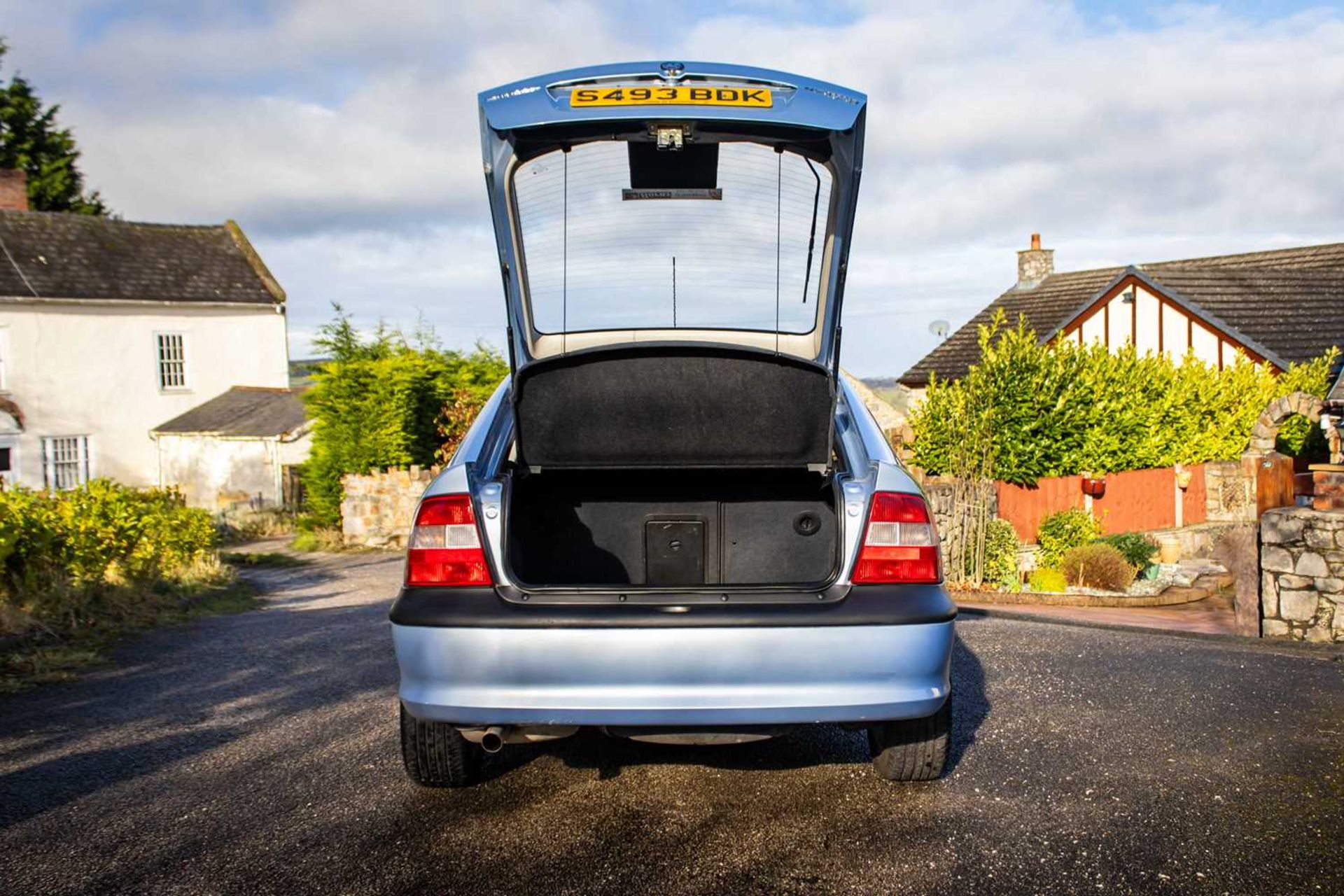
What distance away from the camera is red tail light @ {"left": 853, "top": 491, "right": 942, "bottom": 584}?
3650 millimetres

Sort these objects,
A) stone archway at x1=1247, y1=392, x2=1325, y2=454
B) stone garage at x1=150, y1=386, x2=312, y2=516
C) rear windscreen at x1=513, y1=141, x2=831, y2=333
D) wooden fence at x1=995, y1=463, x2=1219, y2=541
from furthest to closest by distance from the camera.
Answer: stone garage at x1=150, y1=386, x2=312, y2=516 → wooden fence at x1=995, y1=463, x2=1219, y2=541 → stone archway at x1=1247, y1=392, x2=1325, y2=454 → rear windscreen at x1=513, y1=141, x2=831, y2=333

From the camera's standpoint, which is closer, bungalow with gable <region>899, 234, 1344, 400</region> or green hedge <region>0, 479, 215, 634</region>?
green hedge <region>0, 479, 215, 634</region>

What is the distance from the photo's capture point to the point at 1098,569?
14.2m

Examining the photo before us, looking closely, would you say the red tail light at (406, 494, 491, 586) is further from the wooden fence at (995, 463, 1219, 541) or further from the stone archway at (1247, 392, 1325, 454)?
the stone archway at (1247, 392, 1325, 454)

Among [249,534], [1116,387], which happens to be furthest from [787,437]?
[249,534]

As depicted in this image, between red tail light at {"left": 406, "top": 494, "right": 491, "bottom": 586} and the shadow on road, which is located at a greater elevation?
red tail light at {"left": 406, "top": 494, "right": 491, "bottom": 586}

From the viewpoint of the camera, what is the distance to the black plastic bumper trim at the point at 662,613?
11.3 ft

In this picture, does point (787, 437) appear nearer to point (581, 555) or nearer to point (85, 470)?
point (581, 555)

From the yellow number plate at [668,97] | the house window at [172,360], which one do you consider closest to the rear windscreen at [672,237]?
the yellow number plate at [668,97]

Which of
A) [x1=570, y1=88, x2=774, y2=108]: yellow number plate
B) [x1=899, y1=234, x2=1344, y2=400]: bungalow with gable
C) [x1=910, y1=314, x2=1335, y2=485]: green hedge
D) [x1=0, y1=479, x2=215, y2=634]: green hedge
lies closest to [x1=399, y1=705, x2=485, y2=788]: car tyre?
[x1=570, y1=88, x2=774, y2=108]: yellow number plate

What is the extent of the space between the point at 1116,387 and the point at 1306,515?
10451 millimetres

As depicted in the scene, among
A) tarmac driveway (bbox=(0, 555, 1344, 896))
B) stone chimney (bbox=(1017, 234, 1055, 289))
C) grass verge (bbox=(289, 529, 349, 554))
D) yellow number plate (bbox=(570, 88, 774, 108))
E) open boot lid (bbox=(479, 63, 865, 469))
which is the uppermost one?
stone chimney (bbox=(1017, 234, 1055, 289))

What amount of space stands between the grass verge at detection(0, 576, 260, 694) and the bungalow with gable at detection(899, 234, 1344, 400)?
1434 cm

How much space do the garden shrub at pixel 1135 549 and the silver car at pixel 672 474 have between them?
38.7ft
